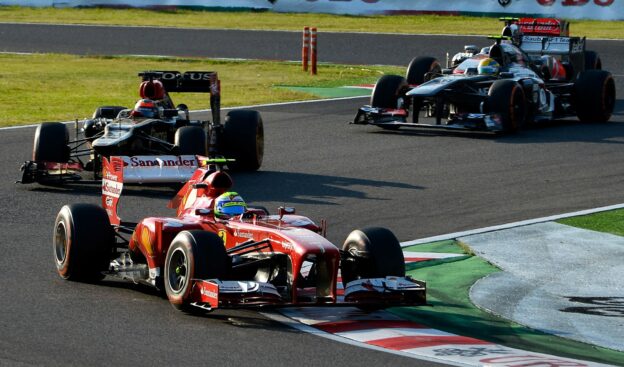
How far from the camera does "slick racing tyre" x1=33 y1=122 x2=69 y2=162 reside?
1731 cm

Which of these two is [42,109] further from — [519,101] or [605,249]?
[605,249]

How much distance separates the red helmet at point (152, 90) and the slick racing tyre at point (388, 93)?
6.14 meters

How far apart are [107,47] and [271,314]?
33.4m

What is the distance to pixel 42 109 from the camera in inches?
1064

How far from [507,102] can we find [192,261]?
45.0 feet

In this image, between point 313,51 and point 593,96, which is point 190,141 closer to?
point 593,96

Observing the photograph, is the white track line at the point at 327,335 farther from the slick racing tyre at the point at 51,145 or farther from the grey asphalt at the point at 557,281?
the slick racing tyre at the point at 51,145

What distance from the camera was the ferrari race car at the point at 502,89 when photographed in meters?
22.8

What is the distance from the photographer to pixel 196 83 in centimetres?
1788

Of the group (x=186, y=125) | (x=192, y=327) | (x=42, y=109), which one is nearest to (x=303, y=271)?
(x=192, y=327)

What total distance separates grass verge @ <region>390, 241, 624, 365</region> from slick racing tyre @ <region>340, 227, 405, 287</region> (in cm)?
42

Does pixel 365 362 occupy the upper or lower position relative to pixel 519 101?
lower

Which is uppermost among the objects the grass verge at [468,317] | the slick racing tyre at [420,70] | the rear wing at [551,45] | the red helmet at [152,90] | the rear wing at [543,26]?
the rear wing at [543,26]

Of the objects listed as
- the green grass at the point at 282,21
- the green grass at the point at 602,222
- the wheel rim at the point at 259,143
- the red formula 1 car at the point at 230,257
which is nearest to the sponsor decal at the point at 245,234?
the red formula 1 car at the point at 230,257
